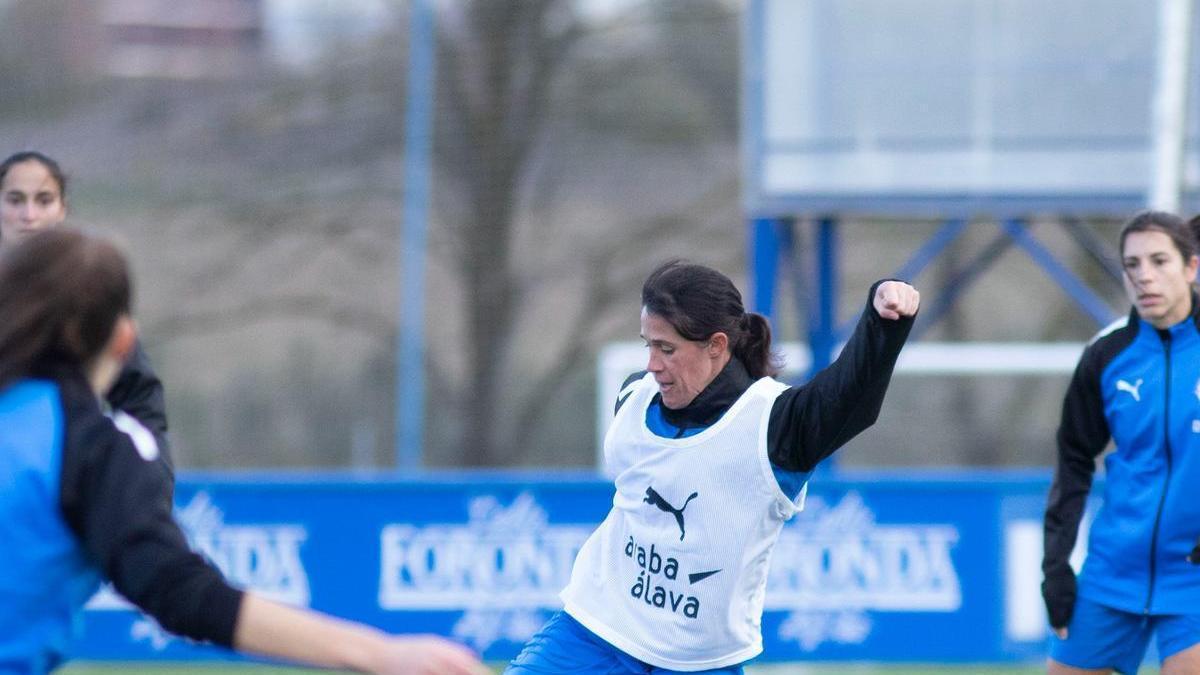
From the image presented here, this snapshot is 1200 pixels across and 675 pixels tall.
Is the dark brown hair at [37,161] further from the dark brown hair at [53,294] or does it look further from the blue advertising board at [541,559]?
the blue advertising board at [541,559]

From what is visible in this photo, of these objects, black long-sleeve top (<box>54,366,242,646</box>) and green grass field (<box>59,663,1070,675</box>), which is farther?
green grass field (<box>59,663,1070,675</box>)

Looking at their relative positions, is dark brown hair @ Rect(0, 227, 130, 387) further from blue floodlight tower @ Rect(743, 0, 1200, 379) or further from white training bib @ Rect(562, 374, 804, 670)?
blue floodlight tower @ Rect(743, 0, 1200, 379)

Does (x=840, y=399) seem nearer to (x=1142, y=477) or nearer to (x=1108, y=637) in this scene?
(x=1142, y=477)

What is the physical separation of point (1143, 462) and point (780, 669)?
160 inches

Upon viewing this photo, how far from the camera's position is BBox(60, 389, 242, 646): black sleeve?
2.51 m

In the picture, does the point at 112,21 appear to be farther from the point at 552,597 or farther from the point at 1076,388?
the point at 1076,388

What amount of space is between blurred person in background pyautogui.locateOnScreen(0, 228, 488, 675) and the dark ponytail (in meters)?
1.56

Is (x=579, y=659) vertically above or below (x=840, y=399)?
below

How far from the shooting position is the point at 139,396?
4.33 m

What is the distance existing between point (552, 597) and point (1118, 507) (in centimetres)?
419

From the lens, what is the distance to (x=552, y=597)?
8422mm

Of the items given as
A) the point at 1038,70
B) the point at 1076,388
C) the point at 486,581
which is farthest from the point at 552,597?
the point at 1038,70

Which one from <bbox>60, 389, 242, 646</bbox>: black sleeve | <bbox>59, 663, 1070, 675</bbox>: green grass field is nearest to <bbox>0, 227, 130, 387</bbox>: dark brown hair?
<bbox>60, 389, 242, 646</bbox>: black sleeve

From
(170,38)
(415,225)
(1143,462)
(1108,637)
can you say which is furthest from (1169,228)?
(170,38)
